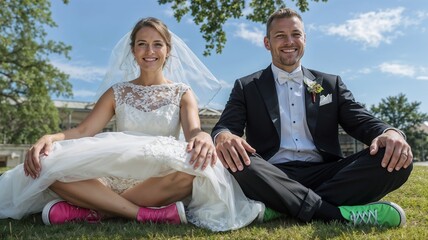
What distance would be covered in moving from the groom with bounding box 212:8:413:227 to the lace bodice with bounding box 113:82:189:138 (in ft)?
2.28

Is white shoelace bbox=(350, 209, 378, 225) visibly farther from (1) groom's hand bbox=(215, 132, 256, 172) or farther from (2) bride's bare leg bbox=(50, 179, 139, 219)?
(2) bride's bare leg bbox=(50, 179, 139, 219)

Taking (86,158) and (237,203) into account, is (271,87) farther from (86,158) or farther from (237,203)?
(86,158)

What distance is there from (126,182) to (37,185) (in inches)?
30.5

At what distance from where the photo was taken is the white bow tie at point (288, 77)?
4.45m

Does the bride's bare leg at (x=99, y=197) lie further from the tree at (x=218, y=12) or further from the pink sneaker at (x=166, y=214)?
the tree at (x=218, y=12)

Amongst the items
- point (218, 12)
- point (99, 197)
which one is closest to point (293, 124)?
point (99, 197)

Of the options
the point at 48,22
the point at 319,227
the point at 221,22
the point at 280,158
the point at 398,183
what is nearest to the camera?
the point at 319,227

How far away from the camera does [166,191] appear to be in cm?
370

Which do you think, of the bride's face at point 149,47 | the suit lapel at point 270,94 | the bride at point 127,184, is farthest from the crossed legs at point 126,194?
the bride's face at point 149,47

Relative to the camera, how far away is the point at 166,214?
354cm

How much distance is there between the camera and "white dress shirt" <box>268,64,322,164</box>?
4.21m

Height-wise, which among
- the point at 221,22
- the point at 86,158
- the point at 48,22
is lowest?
the point at 86,158

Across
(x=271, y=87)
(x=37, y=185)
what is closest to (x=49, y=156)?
(x=37, y=185)

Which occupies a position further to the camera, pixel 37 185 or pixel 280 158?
pixel 280 158
